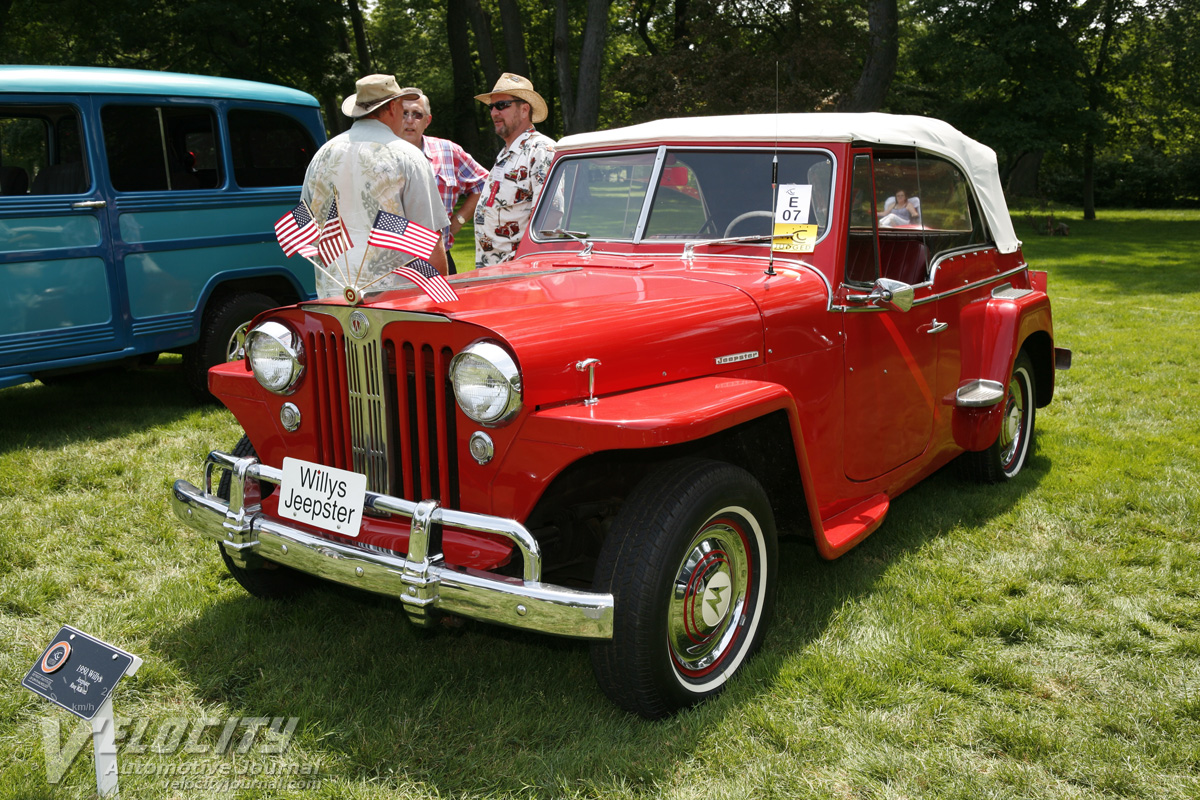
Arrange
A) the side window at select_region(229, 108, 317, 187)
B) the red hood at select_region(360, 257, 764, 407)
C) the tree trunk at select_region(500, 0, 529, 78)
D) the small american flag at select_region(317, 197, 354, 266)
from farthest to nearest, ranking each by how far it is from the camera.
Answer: the tree trunk at select_region(500, 0, 529, 78)
the side window at select_region(229, 108, 317, 187)
the small american flag at select_region(317, 197, 354, 266)
the red hood at select_region(360, 257, 764, 407)

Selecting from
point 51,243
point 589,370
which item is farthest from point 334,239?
point 51,243

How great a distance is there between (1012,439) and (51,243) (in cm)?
576

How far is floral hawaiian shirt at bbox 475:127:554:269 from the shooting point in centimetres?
493

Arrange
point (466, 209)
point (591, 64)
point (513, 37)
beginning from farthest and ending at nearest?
point (513, 37)
point (591, 64)
point (466, 209)

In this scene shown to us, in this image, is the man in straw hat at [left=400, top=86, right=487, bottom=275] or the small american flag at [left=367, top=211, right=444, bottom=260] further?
the man in straw hat at [left=400, top=86, right=487, bottom=275]

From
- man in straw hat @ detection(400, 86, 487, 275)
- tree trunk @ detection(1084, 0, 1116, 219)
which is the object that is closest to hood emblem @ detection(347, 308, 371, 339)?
man in straw hat @ detection(400, 86, 487, 275)

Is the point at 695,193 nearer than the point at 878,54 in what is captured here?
Yes

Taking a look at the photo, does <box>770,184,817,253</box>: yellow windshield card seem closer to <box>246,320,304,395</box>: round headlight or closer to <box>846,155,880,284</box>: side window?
<box>846,155,880,284</box>: side window

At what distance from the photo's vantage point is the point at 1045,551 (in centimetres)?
396

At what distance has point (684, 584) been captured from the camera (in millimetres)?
2654

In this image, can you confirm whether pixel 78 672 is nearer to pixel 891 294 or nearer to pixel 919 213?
pixel 891 294

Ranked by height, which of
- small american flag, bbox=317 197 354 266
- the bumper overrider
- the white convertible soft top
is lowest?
the bumper overrider

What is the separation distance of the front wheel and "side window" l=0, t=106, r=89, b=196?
16.2ft

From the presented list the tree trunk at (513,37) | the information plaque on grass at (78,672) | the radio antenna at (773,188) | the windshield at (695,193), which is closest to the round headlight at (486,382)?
the information plaque on grass at (78,672)
